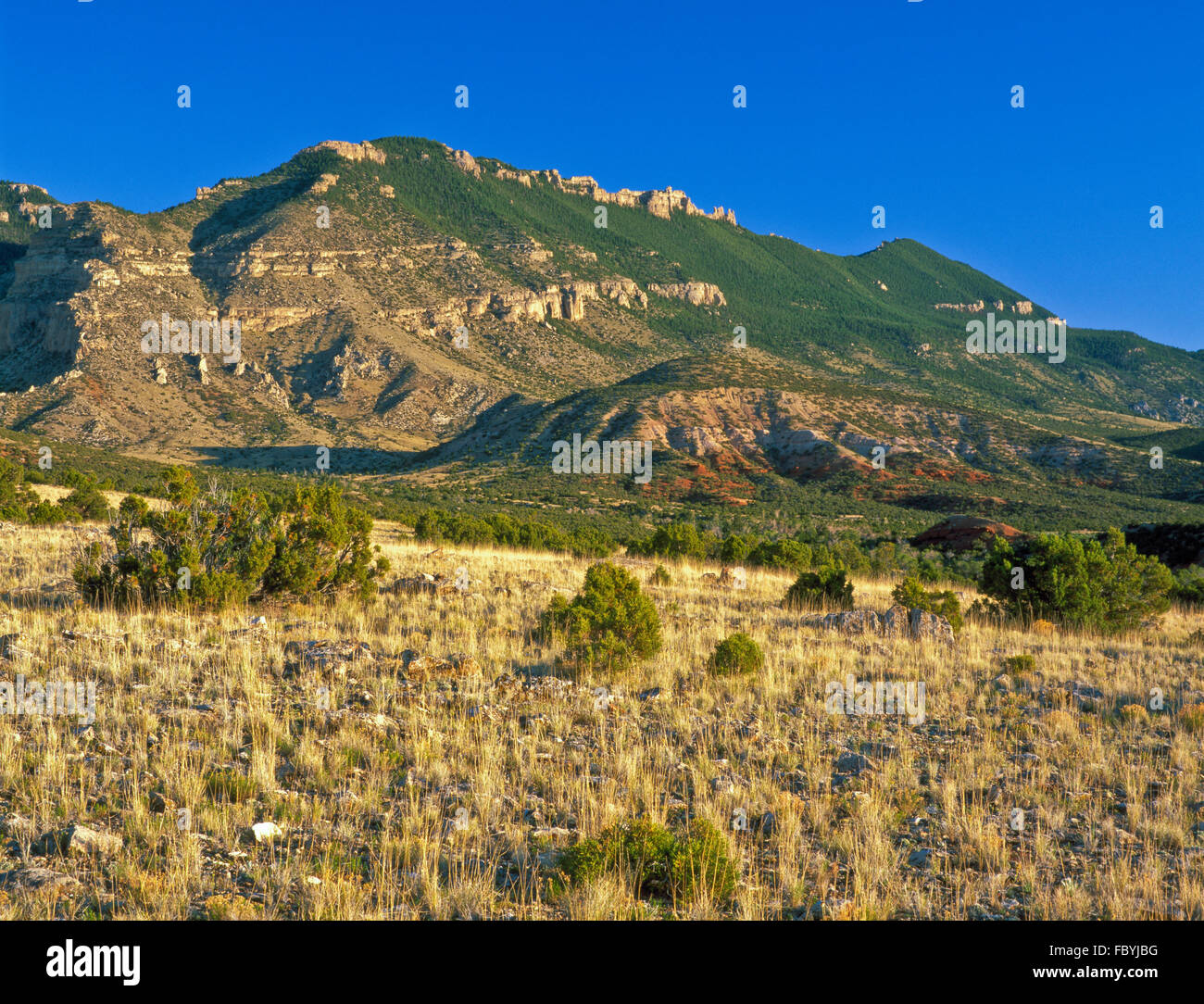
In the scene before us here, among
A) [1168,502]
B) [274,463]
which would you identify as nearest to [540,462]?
[274,463]

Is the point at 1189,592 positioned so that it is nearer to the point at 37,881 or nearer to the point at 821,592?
the point at 821,592

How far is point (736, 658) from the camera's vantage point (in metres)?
7.04

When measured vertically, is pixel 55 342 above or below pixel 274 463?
above

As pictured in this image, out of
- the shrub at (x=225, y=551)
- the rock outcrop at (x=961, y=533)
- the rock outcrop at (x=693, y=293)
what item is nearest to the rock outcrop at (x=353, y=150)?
the rock outcrop at (x=693, y=293)

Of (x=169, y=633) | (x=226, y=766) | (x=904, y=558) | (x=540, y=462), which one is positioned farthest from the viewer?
(x=540, y=462)

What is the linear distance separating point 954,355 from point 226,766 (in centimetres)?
15787

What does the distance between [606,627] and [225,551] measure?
5169mm

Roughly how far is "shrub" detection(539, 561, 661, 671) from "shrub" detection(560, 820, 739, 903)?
352 cm

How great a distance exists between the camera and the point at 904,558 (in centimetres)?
2564

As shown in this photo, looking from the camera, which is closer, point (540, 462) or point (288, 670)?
point (288, 670)

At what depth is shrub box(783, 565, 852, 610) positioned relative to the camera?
1229 centimetres

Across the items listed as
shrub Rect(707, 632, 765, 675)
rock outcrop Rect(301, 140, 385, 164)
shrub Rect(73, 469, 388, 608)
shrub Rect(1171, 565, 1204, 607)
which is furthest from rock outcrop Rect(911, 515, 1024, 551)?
rock outcrop Rect(301, 140, 385, 164)

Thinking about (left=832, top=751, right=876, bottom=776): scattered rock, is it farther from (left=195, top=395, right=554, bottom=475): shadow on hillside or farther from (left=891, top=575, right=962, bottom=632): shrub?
(left=195, top=395, right=554, bottom=475): shadow on hillside

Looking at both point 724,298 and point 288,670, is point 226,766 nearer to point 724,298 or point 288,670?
point 288,670
